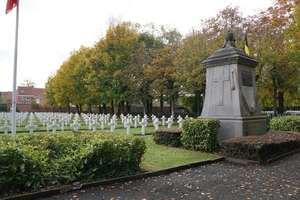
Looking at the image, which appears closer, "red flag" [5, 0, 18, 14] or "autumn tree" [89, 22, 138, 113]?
"red flag" [5, 0, 18, 14]

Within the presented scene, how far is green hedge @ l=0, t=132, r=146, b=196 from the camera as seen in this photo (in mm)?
4039

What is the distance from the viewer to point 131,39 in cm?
3189

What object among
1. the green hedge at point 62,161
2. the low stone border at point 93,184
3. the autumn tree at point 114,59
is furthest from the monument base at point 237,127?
the autumn tree at point 114,59

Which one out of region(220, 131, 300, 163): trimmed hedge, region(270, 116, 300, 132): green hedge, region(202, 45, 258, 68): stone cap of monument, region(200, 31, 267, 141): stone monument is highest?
region(202, 45, 258, 68): stone cap of monument

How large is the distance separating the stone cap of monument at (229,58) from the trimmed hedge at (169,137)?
11.0ft

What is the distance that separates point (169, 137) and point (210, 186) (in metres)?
5.17

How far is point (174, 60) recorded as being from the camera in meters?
27.4

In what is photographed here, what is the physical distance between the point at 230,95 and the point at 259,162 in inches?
119

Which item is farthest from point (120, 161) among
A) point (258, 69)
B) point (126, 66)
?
point (126, 66)

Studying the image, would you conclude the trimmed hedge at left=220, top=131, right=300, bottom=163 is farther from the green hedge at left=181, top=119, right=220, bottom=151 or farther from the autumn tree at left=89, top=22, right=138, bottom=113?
the autumn tree at left=89, top=22, right=138, bottom=113

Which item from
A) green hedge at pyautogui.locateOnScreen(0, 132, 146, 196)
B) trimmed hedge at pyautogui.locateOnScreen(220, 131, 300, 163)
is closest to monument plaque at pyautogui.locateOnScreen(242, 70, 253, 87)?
trimmed hedge at pyautogui.locateOnScreen(220, 131, 300, 163)

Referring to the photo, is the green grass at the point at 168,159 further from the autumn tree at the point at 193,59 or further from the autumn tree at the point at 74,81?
the autumn tree at the point at 74,81

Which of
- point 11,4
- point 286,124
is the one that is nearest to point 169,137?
point 286,124

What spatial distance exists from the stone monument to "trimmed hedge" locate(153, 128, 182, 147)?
4.88 feet
